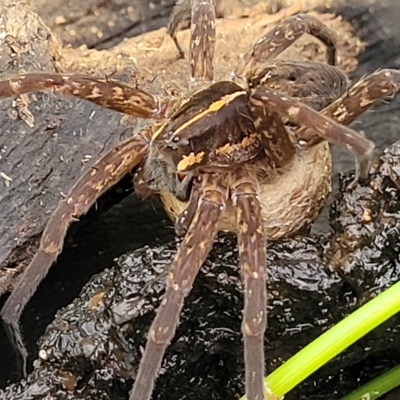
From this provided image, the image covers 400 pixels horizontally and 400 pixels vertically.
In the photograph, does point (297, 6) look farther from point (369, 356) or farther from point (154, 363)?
point (154, 363)

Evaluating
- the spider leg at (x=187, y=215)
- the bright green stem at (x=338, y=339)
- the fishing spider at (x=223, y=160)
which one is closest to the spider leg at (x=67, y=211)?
the fishing spider at (x=223, y=160)

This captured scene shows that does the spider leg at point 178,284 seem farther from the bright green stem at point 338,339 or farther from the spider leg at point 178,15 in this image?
the spider leg at point 178,15

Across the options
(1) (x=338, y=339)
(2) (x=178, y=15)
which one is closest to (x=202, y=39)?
(2) (x=178, y=15)

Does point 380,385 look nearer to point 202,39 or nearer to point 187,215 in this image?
point 187,215

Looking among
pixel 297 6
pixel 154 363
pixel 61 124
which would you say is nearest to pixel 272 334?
pixel 154 363

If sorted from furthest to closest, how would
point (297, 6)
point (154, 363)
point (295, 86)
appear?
point (297, 6), point (295, 86), point (154, 363)

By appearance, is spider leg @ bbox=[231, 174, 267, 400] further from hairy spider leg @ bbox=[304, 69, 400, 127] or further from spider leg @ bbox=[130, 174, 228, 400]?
hairy spider leg @ bbox=[304, 69, 400, 127]

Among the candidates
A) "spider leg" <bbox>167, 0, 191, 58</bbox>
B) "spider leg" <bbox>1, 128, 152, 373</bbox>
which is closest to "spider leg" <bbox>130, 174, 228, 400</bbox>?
"spider leg" <bbox>1, 128, 152, 373</bbox>
